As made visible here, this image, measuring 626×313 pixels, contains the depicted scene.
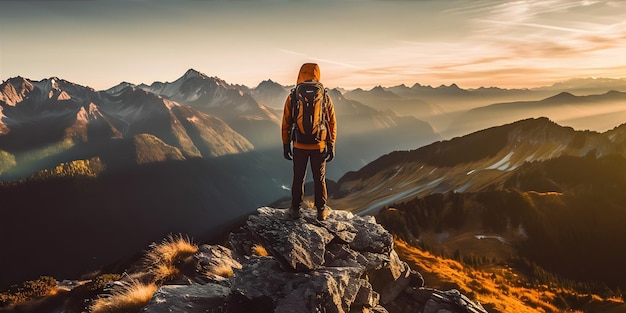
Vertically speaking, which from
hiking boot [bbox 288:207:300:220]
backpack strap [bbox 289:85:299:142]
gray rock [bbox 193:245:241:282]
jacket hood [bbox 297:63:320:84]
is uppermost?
jacket hood [bbox 297:63:320:84]

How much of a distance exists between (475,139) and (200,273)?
18682 centimetres

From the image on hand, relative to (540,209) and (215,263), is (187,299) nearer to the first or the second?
(215,263)

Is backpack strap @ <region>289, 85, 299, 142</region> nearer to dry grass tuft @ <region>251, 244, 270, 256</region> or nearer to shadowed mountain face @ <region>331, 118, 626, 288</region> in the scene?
dry grass tuft @ <region>251, 244, 270, 256</region>

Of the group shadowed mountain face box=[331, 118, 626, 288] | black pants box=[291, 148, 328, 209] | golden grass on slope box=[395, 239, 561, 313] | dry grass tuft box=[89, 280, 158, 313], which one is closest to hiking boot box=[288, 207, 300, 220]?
black pants box=[291, 148, 328, 209]

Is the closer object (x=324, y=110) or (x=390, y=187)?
(x=324, y=110)

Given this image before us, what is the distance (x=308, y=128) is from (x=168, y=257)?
902 centimetres

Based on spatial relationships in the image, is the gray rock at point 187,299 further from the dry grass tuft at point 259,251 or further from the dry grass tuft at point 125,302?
the dry grass tuft at point 259,251

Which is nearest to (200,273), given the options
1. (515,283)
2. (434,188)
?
(515,283)

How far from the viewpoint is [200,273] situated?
45.9 ft

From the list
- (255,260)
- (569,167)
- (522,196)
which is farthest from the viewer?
(569,167)

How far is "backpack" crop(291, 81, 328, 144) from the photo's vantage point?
1178cm

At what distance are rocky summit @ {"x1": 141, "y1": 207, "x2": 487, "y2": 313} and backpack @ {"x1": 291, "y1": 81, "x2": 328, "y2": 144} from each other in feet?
10.3

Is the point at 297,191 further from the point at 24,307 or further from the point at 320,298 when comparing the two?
the point at 24,307

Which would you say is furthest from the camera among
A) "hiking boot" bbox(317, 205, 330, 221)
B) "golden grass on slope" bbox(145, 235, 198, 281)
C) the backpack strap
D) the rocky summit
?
"golden grass on slope" bbox(145, 235, 198, 281)
